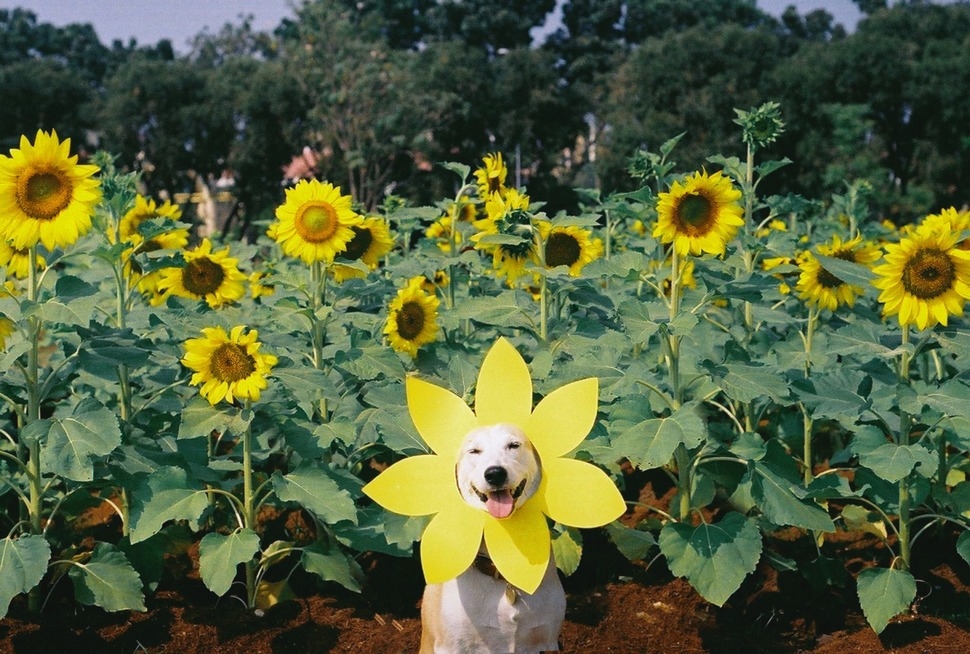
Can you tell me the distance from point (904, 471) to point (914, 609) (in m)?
0.70

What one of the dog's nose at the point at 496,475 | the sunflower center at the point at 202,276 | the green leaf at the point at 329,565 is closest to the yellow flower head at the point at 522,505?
the dog's nose at the point at 496,475

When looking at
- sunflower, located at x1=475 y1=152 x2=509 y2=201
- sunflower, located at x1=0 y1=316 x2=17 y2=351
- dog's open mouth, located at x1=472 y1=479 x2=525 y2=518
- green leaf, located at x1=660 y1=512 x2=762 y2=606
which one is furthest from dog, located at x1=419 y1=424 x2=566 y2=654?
sunflower, located at x1=475 y1=152 x2=509 y2=201

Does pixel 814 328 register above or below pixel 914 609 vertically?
above

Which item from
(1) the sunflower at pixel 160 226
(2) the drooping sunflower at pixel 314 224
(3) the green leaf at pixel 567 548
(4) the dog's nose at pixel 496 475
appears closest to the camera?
(4) the dog's nose at pixel 496 475

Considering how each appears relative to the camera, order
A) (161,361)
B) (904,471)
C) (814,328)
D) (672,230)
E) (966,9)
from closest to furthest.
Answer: (904,471)
(672,230)
(161,361)
(814,328)
(966,9)

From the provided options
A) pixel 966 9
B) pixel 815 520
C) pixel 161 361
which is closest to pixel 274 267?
pixel 161 361

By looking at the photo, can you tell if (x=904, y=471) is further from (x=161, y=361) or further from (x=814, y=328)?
(x=161, y=361)

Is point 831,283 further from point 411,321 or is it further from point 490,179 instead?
point 411,321

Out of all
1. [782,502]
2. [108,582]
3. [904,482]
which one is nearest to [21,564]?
[108,582]

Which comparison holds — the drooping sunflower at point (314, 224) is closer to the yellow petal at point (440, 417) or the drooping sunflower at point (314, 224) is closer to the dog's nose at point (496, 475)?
the yellow petal at point (440, 417)

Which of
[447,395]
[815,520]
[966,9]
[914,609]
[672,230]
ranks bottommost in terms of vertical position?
[914,609]

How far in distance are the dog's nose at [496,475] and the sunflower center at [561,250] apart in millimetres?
2366

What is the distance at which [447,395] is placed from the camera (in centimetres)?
207

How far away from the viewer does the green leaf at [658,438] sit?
2.86 m
